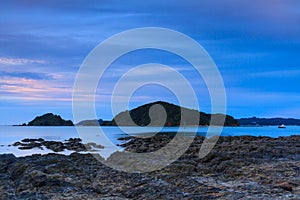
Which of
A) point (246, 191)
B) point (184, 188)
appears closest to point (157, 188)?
point (184, 188)

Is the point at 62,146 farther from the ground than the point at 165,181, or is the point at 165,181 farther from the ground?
the point at 62,146

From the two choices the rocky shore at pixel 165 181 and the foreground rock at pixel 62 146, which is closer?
the rocky shore at pixel 165 181

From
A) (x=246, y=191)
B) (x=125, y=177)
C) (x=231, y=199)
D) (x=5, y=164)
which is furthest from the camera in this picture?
(x=5, y=164)

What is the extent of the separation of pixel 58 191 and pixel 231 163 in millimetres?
9936

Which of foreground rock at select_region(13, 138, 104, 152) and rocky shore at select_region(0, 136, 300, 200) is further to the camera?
foreground rock at select_region(13, 138, 104, 152)

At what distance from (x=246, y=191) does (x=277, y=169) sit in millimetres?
5466

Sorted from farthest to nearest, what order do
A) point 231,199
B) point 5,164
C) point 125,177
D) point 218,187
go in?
point 5,164
point 125,177
point 218,187
point 231,199

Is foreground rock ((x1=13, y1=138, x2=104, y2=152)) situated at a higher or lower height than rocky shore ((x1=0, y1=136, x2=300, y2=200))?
higher

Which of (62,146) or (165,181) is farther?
(62,146)

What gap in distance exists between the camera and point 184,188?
53.0 feet

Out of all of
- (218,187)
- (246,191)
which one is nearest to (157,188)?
(218,187)

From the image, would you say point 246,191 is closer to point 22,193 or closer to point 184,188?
point 184,188

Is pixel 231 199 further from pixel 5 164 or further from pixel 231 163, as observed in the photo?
pixel 5 164

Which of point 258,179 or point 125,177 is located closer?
point 258,179
